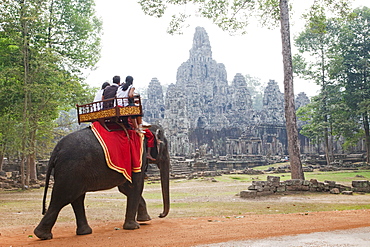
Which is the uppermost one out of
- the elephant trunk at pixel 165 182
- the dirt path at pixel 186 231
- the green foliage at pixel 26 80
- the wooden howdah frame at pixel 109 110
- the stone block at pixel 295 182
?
the green foliage at pixel 26 80

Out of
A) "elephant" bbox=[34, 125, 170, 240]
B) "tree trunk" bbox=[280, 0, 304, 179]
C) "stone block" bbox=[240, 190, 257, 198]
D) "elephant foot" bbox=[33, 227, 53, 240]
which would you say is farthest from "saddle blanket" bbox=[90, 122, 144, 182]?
"tree trunk" bbox=[280, 0, 304, 179]

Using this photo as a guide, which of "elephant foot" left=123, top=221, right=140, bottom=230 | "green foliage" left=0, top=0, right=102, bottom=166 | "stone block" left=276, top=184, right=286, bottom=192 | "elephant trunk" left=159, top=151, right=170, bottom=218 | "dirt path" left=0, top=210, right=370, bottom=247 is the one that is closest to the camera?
"dirt path" left=0, top=210, right=370, bottom=247

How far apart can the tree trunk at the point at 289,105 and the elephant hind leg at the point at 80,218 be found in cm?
970

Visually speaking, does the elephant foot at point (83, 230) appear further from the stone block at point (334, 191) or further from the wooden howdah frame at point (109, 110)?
the stone block at point (334, 191)

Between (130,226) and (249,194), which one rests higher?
(130,226)

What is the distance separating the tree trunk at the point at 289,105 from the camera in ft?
43.8

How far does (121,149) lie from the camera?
17.9ft

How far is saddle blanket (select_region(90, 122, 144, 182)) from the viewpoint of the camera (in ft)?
17.4

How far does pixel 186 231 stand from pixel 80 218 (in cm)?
160

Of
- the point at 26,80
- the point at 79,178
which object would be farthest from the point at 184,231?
the point at 26,80

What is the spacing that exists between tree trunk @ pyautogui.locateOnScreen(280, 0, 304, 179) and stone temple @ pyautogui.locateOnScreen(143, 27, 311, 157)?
66.8 ft

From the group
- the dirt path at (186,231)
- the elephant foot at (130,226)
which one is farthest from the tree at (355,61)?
the elephant foot at (130,226)

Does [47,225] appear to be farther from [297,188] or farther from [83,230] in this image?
[297,188]

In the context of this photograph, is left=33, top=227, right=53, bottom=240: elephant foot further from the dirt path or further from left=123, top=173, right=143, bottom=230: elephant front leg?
left=123, top=173, right=143, bottom=230: elephant front leg
